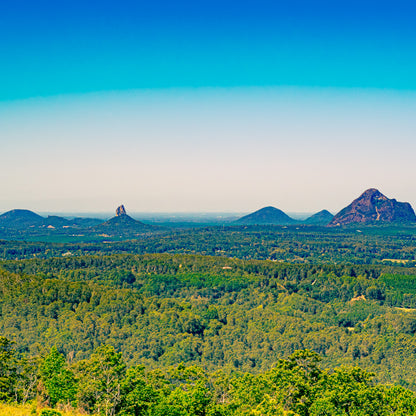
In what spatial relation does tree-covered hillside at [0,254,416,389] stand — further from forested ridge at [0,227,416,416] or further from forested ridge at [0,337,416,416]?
forested ridge at [0,337,416,416]

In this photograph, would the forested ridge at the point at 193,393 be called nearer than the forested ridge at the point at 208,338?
Yes

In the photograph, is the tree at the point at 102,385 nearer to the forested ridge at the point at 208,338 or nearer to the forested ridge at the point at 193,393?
the forested ridge at the point at 193,393

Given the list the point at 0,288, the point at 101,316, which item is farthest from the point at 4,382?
the point at 0,288

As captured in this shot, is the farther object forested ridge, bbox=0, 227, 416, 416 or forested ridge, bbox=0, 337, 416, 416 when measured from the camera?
forested ridge, bbox=0, 227, 416, 416

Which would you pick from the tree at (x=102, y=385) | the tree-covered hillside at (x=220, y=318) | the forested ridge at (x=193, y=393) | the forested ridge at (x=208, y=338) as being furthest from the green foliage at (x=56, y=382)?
the tree-covered hillside at (x=220, y=318)

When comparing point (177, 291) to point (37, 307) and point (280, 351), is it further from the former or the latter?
point (280, 351)

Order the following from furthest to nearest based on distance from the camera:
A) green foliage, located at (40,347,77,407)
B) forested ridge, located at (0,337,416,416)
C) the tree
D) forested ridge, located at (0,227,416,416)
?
1. forested ridge, located at (0,227,416,416)
2. green foliage, located at (40,347,77,407)
3. the tree
4. forested ridge, located at (0,337,416,416)

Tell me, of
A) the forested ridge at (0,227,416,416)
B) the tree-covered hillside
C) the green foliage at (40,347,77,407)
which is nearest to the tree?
the forested ridge at (0,227,416,416)

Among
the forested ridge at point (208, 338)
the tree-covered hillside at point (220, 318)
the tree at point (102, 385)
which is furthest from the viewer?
the tree-covered hillside at point (220, 318)

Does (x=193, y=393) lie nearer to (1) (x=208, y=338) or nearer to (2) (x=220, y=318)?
(1) (x=208, y=338)

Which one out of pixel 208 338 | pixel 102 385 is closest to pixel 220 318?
pixel 208 338

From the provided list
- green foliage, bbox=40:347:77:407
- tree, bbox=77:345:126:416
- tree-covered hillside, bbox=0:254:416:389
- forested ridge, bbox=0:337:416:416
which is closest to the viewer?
forested ridge, bbox=0:337:416:416
